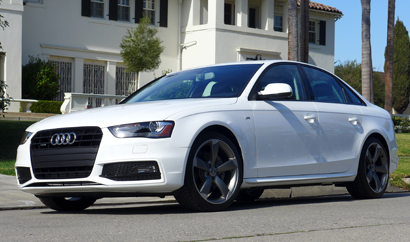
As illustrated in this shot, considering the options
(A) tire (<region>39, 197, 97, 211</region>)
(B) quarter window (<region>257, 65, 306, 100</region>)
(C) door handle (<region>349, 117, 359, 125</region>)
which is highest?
(B) quarter window (<region>257, 65, 306, 100</region>)

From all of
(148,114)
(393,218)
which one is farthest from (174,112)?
(393,218)

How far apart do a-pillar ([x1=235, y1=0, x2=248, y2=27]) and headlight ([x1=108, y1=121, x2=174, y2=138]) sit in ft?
96.5

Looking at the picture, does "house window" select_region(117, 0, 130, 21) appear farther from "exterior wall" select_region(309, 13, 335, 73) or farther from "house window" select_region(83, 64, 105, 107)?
"exterior wall" select_region(309, 13, 335, 73)

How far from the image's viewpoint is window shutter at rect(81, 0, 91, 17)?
3166 cm

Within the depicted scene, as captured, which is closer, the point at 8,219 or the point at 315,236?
the point at 315,236

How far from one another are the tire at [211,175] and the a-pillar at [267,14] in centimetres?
3045

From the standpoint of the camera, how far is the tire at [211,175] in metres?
6.48

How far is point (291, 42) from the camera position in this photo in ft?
73.5

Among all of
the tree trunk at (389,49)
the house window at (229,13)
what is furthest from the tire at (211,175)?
the house window at (229,13)

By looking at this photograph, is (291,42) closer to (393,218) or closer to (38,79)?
(38,79)

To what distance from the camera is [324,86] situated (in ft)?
28.2

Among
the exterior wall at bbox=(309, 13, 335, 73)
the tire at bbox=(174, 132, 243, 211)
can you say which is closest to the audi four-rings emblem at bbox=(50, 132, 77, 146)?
the tire at bbox=(174, 132, 243, 211)

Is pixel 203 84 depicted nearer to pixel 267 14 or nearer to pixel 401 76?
pixel 267 14

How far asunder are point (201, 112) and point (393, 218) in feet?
6.70
